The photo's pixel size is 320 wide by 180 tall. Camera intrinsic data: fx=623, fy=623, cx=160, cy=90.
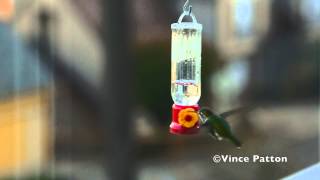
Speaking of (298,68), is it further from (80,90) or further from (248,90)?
(80,90)

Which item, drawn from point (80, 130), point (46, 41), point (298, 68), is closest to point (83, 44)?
point (46, 41)

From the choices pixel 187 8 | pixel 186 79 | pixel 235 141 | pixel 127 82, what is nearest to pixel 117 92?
pixel 127 82

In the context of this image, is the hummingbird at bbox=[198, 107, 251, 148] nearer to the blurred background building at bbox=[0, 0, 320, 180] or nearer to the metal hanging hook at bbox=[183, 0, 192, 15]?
the metal hanging hook at bbox=[183, 0, 192, 15]

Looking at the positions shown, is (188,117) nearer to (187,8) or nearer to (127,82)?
(187,8)

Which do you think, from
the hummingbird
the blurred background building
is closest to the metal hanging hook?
the blurred background building

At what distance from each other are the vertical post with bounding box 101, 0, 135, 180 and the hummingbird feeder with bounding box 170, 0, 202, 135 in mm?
830

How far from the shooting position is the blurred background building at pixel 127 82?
8.68 ft

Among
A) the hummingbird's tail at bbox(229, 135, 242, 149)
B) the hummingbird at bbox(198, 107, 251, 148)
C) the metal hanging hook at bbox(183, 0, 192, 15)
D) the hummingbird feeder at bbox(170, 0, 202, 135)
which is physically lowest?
the hummingbird's tail at bbox(229, 135, 242, 149)

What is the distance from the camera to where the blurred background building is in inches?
104

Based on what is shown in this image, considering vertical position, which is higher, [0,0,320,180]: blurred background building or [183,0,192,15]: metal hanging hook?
[183,0,192,15]: metal hanging hook

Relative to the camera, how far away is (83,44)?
9.80 ft

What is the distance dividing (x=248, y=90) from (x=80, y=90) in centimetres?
82

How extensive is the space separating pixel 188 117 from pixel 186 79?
0.39 feet
